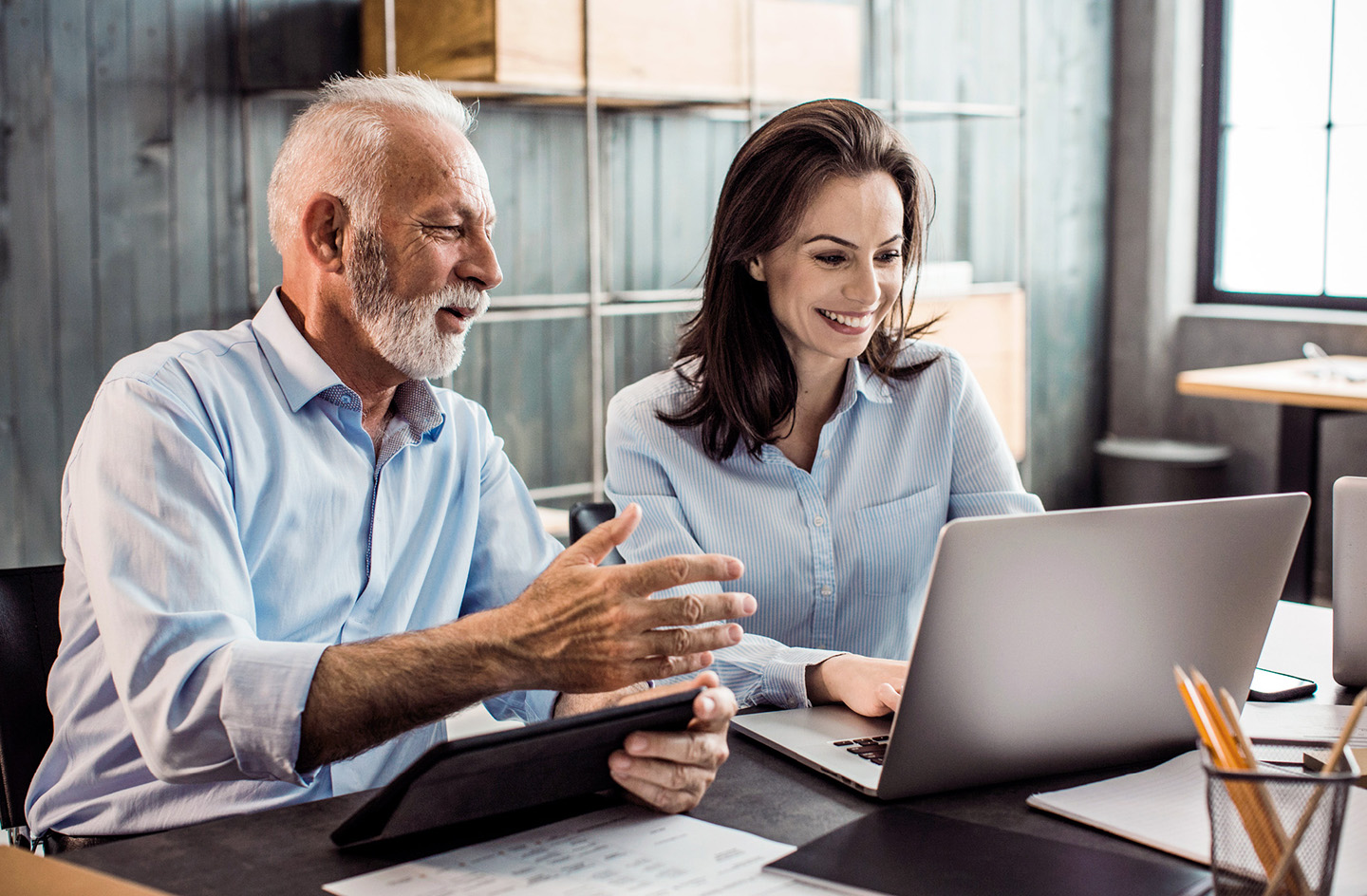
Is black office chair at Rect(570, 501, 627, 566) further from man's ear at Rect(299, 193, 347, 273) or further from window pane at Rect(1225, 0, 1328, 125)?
window pane at Rect(1225, 0, 1328, 125)

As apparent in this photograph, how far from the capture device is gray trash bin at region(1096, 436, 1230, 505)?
481 centimetres

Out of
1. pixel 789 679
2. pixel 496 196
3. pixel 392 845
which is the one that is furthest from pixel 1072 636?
pixel 496 196

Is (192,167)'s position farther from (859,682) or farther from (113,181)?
(859,682)

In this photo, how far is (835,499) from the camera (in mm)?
1767

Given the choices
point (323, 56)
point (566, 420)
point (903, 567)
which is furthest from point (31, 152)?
point (903, 567)

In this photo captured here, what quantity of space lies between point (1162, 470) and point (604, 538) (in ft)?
13.8

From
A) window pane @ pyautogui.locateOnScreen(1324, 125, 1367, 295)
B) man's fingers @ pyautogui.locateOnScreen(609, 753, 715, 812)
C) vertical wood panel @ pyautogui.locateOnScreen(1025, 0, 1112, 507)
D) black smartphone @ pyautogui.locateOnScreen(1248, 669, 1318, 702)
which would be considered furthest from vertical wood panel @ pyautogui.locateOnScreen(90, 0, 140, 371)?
window pane @ pyautogui.locateOnScreen(1324, 125, 1367, 295)

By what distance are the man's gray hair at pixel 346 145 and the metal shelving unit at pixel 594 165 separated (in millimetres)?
1730

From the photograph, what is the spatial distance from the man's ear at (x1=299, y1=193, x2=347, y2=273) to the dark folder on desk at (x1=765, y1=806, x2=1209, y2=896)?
859mm

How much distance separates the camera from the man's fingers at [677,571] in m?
1.04

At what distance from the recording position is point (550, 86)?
3.36 metres

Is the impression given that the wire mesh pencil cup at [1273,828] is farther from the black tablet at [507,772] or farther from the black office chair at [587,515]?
the black office chair at [587,515]

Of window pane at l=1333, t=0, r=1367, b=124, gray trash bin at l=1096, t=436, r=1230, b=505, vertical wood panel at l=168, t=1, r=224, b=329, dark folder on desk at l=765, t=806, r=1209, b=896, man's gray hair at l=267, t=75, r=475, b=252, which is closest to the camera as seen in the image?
dark folder on desk at l=765, t=806, r=1209, b=896

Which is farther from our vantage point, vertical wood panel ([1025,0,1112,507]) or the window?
vertical wood panel ([1025,0,1112,507])
